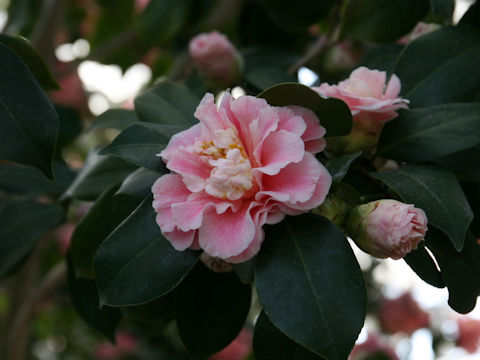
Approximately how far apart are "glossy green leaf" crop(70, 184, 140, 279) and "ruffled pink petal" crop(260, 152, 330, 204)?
9.2 inches

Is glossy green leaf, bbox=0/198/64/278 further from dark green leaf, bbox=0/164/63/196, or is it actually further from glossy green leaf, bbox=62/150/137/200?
glossy green leaf, bbox=62/150/137/200

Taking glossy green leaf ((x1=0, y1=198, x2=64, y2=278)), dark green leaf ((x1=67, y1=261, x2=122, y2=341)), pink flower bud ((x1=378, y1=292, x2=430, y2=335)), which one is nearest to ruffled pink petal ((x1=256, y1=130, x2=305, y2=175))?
dark green leaf ((x1=67, y1=261, x2=122, y2=341))

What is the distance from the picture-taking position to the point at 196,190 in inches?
21.2

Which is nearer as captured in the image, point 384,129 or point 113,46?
point 384,129

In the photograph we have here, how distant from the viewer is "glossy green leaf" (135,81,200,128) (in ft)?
2.38

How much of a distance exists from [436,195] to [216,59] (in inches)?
22.2

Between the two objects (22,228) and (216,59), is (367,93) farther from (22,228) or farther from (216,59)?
(22,228)

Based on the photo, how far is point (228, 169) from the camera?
518 millimetres

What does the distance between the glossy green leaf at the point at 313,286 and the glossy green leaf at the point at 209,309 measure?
6.2 inches

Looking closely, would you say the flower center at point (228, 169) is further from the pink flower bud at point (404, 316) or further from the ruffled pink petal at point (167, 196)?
the pink flower bud at point (404, 316)

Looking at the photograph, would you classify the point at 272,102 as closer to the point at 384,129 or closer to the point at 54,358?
the point at 384,129

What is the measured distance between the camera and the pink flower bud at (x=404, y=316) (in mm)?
1886

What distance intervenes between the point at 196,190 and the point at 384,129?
0.27 meters

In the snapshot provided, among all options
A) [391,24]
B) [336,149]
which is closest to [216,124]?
[336,149]
